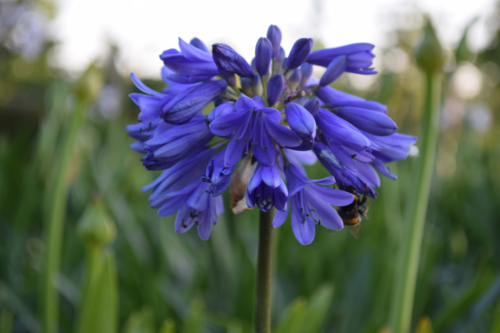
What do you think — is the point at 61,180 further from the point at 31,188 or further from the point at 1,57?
the point at 1,57

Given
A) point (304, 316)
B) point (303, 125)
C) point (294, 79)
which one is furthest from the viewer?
point (304, 316)

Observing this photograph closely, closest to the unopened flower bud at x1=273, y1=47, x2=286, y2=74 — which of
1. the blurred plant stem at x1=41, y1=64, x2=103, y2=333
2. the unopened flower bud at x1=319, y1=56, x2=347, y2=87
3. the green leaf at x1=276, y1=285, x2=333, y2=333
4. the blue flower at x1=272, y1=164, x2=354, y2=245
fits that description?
the unopened flower bud at x1=319, y1=56, x2=347, y2=87

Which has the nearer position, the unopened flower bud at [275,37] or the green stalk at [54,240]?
the unopened flower bud at [275,37]

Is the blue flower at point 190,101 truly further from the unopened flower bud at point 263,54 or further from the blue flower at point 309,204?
the blue flower at point 309,204

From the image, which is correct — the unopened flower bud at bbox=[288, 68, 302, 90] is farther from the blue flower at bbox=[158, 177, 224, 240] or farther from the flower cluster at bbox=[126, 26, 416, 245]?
the blue flower at bbox=[158, 177, 224, 240]

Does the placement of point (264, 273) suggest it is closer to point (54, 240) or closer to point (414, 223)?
point (414, 223)

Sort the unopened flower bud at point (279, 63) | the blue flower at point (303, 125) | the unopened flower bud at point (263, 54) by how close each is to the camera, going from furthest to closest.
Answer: the unopened flower bud at point (279, 63) < the unopened flower bud at point (263, 54) < the blue flower at point (303, 125)

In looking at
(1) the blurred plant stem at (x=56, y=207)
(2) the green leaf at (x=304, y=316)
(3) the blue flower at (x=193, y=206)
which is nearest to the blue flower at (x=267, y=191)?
(3) the blue flower at (x=193, y=206)

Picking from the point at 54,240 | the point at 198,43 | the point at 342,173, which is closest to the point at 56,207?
the point at 54,240
